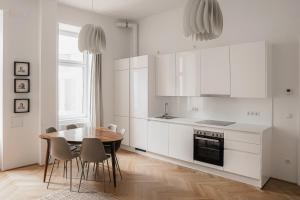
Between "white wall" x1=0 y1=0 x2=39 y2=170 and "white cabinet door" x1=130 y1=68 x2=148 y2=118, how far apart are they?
1951mm

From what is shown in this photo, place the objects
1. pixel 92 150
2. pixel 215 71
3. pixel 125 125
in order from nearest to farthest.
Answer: pixel 92 150 < pixel 215 71 < pixel 125 125

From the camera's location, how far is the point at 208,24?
2139 millimetres

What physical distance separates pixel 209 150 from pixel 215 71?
1.36 metres

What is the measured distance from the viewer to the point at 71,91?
529 cm

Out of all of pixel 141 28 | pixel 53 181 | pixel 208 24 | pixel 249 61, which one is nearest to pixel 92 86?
pixel 141 28

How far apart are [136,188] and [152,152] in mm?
1551

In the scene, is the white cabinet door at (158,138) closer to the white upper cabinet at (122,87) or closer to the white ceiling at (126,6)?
the white upper cabinet at (122,87)

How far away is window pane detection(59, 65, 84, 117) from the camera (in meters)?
5.12

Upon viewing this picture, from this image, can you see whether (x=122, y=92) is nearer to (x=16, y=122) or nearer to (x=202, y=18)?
(x=16, y=122)

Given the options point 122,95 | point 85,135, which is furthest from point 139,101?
point 85,135

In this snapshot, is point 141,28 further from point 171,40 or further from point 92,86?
point 92,86

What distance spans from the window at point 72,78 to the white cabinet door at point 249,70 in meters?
3.27

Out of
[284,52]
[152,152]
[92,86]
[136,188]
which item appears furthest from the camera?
[92,86]

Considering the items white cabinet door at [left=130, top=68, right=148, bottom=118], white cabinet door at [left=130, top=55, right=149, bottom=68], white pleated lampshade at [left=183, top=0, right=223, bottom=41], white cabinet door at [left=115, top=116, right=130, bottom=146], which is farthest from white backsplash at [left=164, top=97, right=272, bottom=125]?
white pleated lampshade at [left=183, top=0, right=223, bottom=41]
